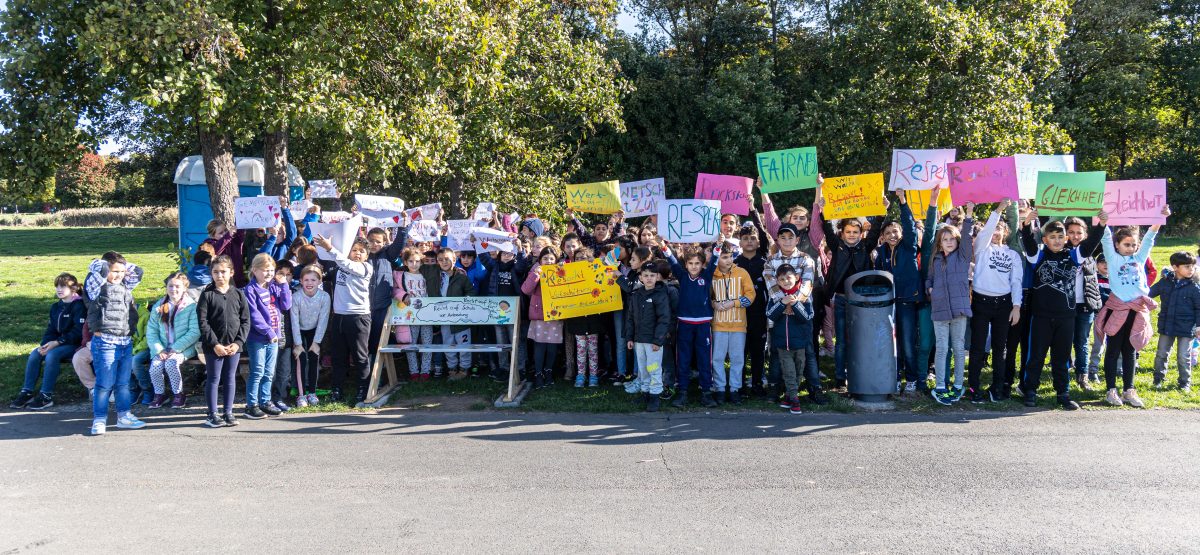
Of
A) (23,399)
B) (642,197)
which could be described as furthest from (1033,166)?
(23,399)

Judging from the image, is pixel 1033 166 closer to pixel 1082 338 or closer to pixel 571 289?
pixel 1082 338

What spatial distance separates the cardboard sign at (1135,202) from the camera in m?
8.77

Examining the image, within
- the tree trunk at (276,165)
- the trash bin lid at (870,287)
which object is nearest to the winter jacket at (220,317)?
the tree trunk at (276,165)

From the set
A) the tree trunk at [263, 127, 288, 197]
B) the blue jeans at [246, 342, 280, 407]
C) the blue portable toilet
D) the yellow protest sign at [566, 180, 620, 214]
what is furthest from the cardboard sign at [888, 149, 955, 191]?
the blue portable toilet

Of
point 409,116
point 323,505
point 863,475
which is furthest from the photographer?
point 409,116

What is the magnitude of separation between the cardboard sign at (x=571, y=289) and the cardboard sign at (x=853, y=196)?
8.92 feet

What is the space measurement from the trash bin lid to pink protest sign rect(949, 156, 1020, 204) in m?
1.69

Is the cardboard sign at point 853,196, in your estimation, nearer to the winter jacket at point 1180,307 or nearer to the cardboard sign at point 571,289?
the cardboard sign at point 571,289

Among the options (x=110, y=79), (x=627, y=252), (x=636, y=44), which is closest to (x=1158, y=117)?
(x=636, y=44)

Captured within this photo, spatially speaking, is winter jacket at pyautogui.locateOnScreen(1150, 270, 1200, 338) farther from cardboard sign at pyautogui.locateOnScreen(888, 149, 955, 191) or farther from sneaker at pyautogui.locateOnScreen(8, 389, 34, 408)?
sneaker at pyautogui.locateOnScreen(8, 389, 34, 408)

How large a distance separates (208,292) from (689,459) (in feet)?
16.2

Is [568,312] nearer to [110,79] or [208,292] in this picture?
[208,292]

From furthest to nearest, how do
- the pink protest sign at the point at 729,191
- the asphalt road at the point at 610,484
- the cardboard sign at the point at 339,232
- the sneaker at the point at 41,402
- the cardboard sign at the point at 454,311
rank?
the pink protest sign at the point at 729,191 → the cardboard sign at the point at 454,311 → the cardboard sign at the point at 339,232 → the sneaker at the point at 41,402 → the asphalt road at the point at 610,484

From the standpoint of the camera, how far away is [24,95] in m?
10.3
